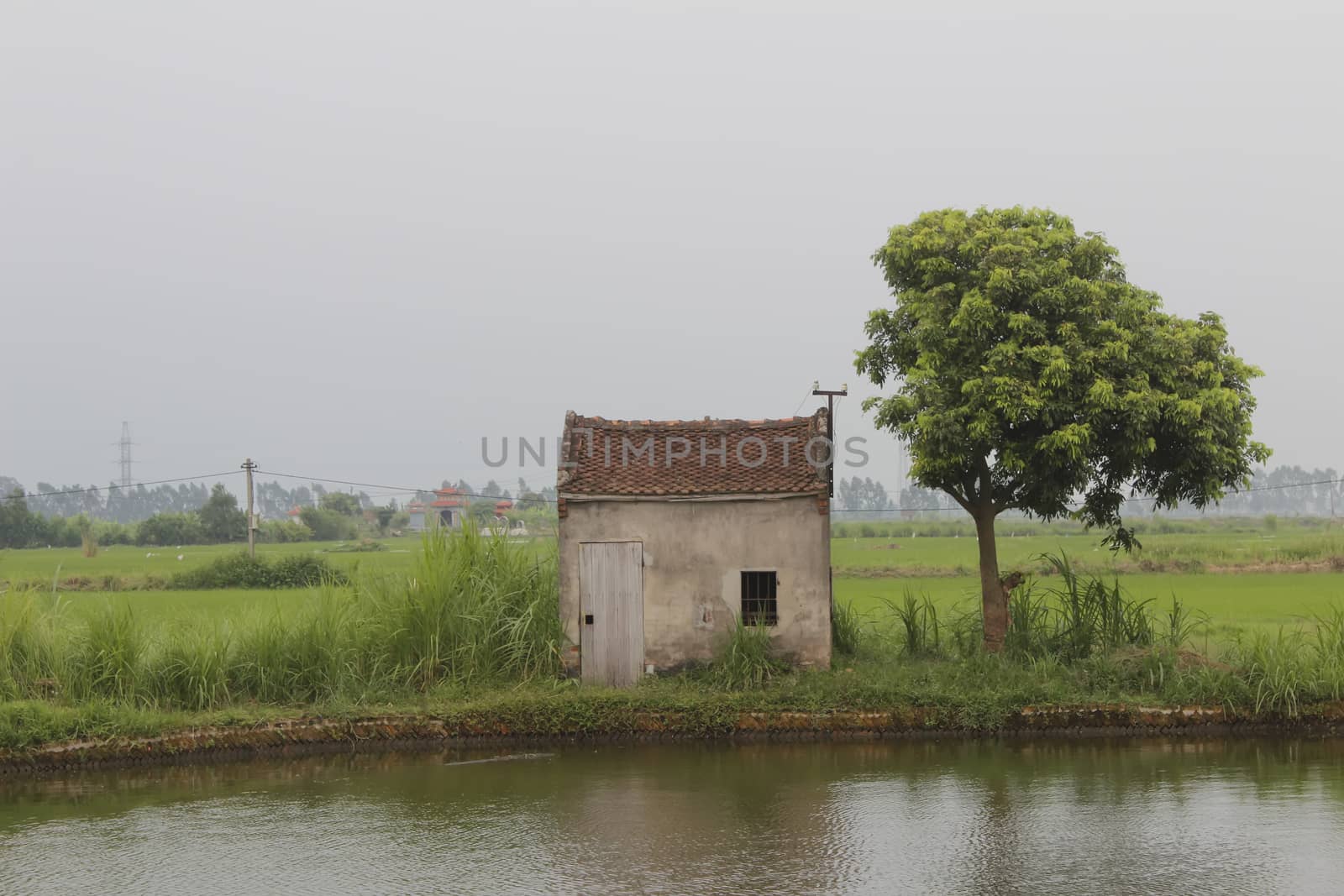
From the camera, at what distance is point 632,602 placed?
1527cm

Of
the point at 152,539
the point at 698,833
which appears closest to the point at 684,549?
the point at 698,833

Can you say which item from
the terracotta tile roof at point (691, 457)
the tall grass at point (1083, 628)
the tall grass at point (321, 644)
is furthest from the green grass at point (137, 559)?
the tall grass at point (1083, 628)

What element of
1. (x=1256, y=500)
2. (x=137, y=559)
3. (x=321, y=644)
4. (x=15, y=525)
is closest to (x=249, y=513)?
(x=137, y=559)

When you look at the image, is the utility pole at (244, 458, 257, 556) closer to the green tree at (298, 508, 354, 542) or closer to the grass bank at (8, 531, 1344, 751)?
the grass bank at (8, 531, 1344, 751)

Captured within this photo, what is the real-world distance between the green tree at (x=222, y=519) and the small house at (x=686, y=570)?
2145 inches

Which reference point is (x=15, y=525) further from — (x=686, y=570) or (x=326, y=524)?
(x=686, y=570)

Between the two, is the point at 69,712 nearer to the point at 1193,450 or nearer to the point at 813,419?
the point at 813,419

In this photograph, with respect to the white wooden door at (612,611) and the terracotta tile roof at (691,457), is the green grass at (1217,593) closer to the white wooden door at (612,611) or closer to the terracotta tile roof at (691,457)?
the terracotta tile roof at (691,457)

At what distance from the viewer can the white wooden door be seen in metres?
15.2

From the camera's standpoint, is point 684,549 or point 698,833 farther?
point 684,549

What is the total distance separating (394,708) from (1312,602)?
1954 cm

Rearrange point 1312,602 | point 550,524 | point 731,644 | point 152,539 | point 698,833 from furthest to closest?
point 152,539
point 1312,602
point 550,524
point 731,644
point 698,833

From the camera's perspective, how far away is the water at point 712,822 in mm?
8758

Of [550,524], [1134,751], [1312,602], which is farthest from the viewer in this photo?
[1312,602]
